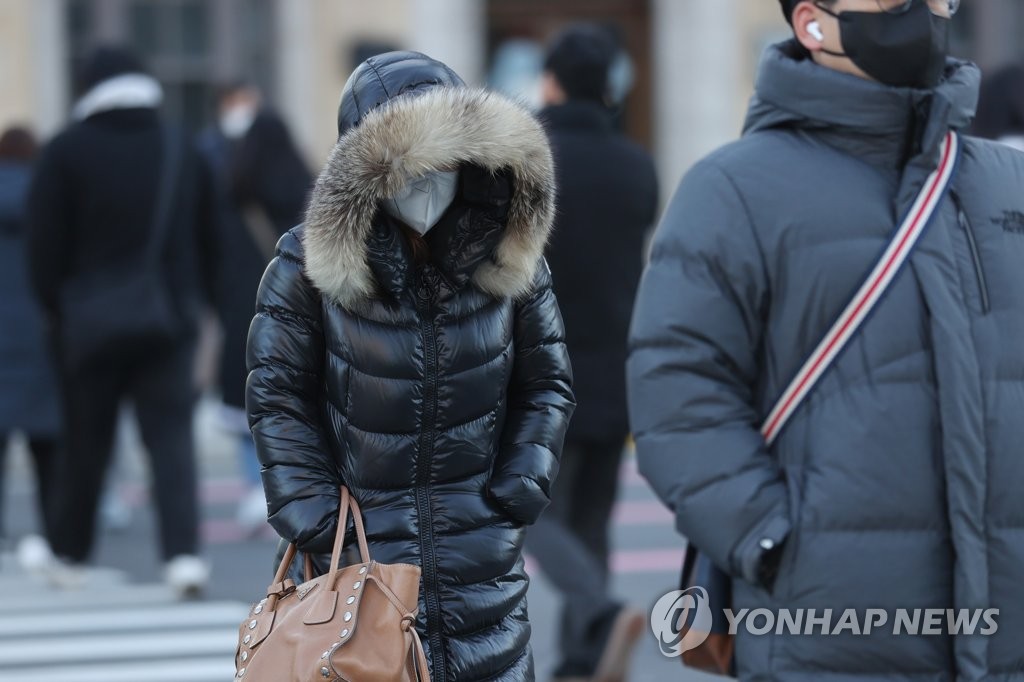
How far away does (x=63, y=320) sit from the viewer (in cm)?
725

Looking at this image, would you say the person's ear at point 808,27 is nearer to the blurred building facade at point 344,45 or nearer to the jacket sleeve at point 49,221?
the jacket sleeve at point 49,221

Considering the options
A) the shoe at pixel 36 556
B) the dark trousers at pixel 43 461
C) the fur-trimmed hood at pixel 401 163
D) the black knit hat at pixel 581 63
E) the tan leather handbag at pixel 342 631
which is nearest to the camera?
the tan leather handbag at pixel 342 631

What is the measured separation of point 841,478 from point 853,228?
45 centimetres

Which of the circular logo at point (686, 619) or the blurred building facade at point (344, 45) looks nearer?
the circular logo at point (686, 619)

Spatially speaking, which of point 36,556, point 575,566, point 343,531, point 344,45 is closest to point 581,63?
point 575,566

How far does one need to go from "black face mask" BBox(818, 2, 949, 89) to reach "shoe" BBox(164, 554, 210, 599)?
15.5ft

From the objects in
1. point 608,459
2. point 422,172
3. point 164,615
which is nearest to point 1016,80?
point 608,459

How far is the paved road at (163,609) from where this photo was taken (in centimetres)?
651

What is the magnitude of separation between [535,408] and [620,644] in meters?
2.25

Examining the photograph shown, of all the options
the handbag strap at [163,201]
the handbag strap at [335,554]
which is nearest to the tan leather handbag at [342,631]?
the handbag strap at [335,554]

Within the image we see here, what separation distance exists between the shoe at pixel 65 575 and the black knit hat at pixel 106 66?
6.65 feet

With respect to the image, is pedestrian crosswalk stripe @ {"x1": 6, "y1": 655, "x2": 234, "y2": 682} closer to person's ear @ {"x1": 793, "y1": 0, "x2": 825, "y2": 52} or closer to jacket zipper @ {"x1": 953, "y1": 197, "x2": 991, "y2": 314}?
person's ear @ {"x1": 793, "y1": 0, "x2": 825, "y2": 52}

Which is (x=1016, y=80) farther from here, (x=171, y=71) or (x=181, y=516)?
(x=171, y=71)

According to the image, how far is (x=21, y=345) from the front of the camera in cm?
876
